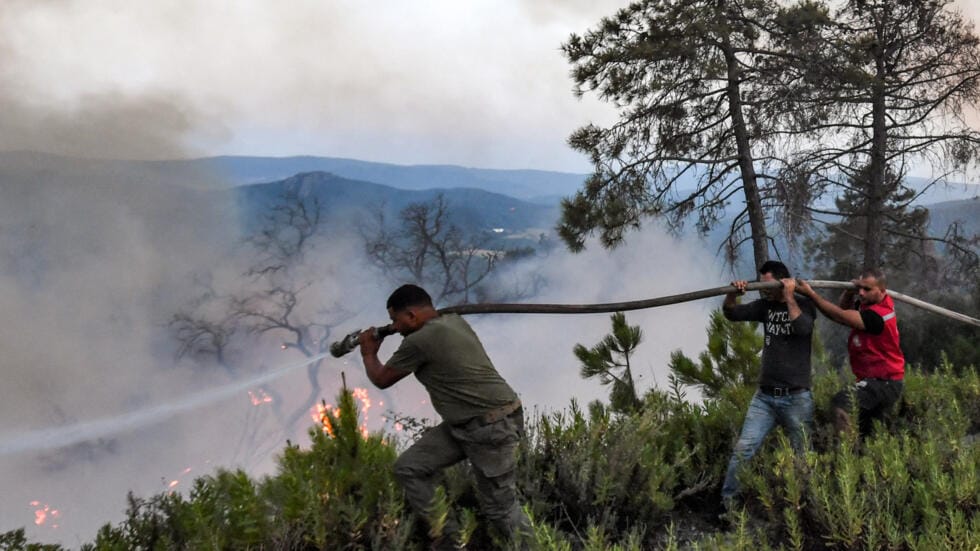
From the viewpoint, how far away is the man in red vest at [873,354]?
14.6 feet

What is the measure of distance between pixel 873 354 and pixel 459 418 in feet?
10.7

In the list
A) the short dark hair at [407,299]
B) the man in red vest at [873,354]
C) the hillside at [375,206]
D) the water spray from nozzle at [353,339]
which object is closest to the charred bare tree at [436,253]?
the hillside at [375,206]

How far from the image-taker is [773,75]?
12.9 meters

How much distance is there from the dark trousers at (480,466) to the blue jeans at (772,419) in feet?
5.23

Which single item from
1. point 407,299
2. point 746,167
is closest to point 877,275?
point 407,299

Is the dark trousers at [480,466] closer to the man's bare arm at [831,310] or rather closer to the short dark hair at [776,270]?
the man's bare arm at [831,310]

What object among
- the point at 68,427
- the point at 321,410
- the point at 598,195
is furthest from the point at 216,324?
the point at 321,410

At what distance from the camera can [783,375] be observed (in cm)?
419

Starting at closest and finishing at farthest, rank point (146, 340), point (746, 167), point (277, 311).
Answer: point (746, 167)
point (277, 311)
point (146, 340)

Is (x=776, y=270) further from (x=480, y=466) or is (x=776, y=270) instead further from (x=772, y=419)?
(x=480, y=466)

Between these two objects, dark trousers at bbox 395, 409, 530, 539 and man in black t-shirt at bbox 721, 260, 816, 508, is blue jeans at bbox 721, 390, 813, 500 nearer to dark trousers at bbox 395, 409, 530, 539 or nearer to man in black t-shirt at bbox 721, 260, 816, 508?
man in black t-shirt at bbox 721, 260, 816, 508

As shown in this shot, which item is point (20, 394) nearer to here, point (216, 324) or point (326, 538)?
point (216, 324)

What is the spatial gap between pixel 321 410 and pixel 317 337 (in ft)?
224

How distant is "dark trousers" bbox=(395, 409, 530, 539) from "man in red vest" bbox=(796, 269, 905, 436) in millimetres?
2624
